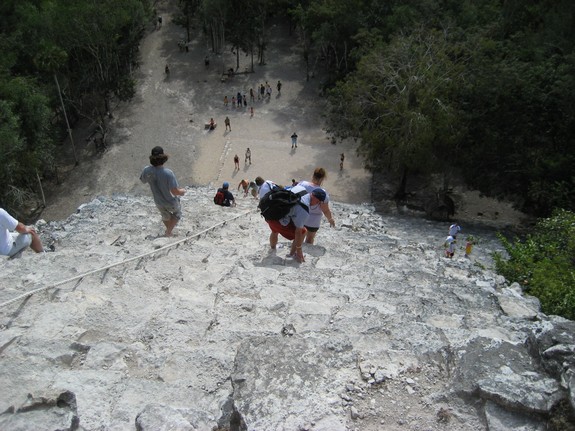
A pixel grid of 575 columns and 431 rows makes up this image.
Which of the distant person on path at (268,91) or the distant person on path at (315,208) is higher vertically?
the distant person on path at (315,208)

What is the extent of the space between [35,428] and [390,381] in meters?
3.32

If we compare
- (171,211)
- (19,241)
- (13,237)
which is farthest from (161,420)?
(171,211)

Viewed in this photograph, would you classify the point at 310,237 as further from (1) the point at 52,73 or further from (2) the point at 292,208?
(1) the point at 52,73

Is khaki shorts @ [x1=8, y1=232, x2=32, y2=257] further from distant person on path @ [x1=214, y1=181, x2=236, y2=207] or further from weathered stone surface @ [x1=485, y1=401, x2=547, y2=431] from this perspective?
weathered stone surface @ [x1=485, y1=401, x2=547, y2=431]

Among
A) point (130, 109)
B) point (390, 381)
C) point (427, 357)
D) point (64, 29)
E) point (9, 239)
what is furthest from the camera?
point (130, 109)

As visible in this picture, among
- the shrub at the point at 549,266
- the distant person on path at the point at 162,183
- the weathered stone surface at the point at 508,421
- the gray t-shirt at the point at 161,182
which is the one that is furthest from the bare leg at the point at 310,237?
the weathered stone surface at the point at 508,421

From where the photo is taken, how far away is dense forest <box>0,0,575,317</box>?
20344 millimetres

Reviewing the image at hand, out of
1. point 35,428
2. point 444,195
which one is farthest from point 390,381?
point 444,195

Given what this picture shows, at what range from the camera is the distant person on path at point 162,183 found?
1041cm

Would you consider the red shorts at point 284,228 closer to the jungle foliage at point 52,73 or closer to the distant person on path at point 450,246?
the distant person on path at point 450,246

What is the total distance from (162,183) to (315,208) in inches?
117

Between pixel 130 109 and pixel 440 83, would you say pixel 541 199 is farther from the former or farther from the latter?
pixel 130 109

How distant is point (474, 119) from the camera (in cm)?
2150

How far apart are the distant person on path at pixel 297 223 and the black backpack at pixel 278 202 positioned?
0.14 meters
